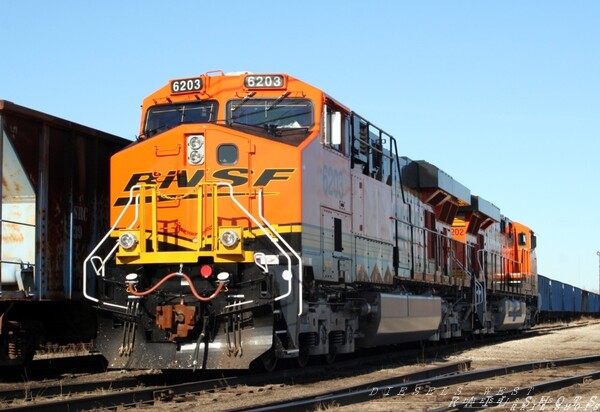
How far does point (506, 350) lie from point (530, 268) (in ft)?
41.9

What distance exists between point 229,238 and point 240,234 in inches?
6.0

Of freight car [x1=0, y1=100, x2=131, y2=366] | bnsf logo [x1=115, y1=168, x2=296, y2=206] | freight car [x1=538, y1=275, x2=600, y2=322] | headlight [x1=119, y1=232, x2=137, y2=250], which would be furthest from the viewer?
freight car [x1=538, y1=275, x2=600, y2=322]

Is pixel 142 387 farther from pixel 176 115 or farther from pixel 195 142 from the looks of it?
pixel 176 115

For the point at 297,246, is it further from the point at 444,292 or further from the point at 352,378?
the point at 444,292

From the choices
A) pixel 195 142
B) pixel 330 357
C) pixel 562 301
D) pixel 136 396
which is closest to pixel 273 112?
pixel 195 142

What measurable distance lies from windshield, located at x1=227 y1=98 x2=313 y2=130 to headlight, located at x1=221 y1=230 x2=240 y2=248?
6.48 feet

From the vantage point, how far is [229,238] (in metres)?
10.3

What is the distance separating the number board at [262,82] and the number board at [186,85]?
0.71m

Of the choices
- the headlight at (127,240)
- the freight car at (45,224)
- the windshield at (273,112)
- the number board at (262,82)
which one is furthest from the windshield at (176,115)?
the headlight at (127,240)

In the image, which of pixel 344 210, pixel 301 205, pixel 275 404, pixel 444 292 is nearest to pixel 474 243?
pixel 444 292

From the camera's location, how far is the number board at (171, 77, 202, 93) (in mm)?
11859

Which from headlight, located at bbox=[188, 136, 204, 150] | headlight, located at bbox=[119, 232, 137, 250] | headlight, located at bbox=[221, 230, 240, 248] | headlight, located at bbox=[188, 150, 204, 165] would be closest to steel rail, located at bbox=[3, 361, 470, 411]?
headlight, located at bbox=[221, 230, 240, 248]

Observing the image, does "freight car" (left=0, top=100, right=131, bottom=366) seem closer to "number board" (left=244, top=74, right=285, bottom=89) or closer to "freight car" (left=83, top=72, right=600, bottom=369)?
"freight car" (left=83, top=72, right=600, bottom=369)

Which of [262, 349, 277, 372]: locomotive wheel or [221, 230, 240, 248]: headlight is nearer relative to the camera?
[221, 230, 240, 248]: headlight
